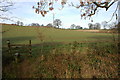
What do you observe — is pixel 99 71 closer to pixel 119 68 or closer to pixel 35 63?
pixel 119 68

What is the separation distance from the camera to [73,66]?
8312 mm

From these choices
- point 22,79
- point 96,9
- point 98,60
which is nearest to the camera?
point 22,79

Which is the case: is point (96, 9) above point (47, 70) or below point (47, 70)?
above

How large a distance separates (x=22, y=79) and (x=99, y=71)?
5.01 metres

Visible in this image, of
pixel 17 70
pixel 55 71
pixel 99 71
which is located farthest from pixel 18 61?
pixel 99 71

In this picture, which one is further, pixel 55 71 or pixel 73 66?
pixel 73 66

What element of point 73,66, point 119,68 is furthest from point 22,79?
point 119,68

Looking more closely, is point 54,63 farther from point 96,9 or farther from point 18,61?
point 96,9

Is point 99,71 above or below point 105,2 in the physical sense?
below

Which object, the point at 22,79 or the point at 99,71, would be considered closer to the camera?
the point at 22,79

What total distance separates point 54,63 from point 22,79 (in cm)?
276

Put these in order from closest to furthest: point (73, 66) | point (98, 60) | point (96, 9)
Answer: point (96, 9) < point (73, 66) < point (98, 60)

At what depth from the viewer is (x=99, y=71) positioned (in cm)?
752

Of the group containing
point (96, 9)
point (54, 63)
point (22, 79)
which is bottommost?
point (22, 79)
